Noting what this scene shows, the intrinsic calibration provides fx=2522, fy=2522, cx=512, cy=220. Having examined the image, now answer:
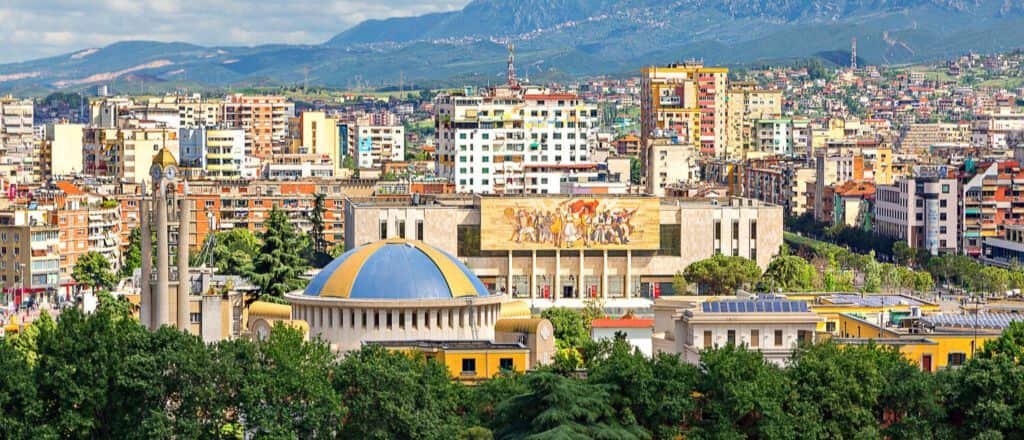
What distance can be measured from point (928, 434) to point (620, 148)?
136 m

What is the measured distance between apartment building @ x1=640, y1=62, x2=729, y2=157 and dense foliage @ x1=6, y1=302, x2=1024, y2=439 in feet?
418

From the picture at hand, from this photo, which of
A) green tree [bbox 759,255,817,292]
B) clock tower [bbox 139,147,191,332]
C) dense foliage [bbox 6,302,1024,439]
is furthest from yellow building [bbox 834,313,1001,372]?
green tree [bbox 759,255,817,292]

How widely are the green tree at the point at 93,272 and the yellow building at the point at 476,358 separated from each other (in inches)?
1776

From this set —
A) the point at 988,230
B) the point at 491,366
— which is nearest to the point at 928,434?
the point at 491,366

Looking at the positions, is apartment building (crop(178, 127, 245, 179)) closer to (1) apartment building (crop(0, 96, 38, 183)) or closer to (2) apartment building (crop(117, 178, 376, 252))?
(1) apartment building (crop(0, 96, 38, 183))

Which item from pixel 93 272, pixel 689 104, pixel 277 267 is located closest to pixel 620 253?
pixel 93 272

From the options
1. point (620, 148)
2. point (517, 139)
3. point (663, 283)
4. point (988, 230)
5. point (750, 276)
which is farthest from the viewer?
point (620, 148)

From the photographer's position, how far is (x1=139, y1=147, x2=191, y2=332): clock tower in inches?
1999

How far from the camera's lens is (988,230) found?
117125 mm

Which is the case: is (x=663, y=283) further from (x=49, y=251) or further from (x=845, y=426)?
(x=845, y=426)

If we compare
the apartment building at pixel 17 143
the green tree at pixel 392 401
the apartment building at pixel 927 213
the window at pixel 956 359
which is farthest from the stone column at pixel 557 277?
the green tree at pixel 392 401

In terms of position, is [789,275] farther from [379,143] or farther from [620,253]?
[379,143]

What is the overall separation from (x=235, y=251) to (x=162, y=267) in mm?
34390

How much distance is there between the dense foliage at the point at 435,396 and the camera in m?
42.2
